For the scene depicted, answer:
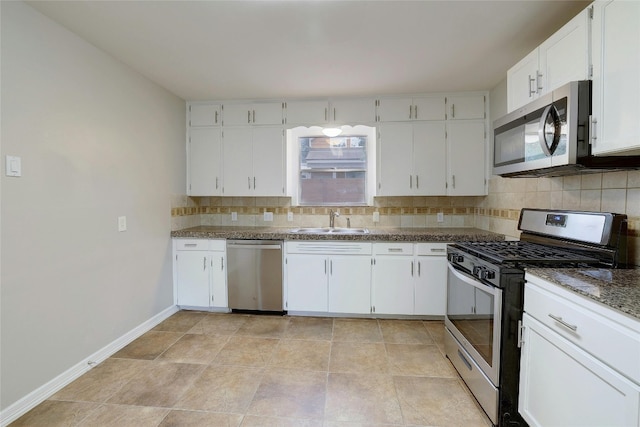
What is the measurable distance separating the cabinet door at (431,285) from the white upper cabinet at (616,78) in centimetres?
170

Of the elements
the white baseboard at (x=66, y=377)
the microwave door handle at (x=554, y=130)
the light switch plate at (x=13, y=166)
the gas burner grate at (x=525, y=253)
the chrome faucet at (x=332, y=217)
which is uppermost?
the microwave door handle at (x=554, y=130)

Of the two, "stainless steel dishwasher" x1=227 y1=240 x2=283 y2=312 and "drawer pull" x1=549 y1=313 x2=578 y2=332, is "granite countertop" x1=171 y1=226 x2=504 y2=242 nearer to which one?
"stainless steel dishwasher" x1=227 y1=240 x2=283 y2=312

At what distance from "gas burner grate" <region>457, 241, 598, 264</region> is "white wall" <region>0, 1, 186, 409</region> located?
8.86ft

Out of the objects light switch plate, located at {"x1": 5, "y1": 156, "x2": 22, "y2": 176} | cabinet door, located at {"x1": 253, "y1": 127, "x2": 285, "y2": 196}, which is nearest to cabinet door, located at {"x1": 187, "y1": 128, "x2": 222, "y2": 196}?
cabinet door, located at {"x1": 253, "y1": 127, "x2": 285, "y2": 196}

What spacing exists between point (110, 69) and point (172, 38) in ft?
2.23

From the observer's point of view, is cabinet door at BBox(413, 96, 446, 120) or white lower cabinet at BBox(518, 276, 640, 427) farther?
cabinet door at BBox(413, 96, 446, 120)

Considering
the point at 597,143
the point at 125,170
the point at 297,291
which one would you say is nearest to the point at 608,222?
the point at 597,143

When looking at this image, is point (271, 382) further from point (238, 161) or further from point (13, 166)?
point (238, 161)

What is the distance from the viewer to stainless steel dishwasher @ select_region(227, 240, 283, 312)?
10.2ft

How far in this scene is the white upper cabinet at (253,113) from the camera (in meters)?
3.36

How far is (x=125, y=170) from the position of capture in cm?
251

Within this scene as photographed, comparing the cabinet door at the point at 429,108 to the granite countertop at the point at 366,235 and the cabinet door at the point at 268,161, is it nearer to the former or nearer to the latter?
the granite countertop at the point at 366,235

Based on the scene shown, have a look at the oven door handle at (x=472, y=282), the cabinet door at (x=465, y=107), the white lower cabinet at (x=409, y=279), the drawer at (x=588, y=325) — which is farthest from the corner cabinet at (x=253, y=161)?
the drawer at (x=588, y=325)

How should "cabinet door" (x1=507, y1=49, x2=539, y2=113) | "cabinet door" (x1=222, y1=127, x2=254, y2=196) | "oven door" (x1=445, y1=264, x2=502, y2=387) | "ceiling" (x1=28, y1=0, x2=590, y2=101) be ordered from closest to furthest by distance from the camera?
"oven door" (x1=445, y1=264, x2=502, y2=387) → "ceiling" (x1=28, y1=0, x2=590, y2=101) → "cabinet door" (x1=507, y1=49, x2=539, y2=113) → "cabinet door" (x1=222, y1=127, x2=254, y2=196)
